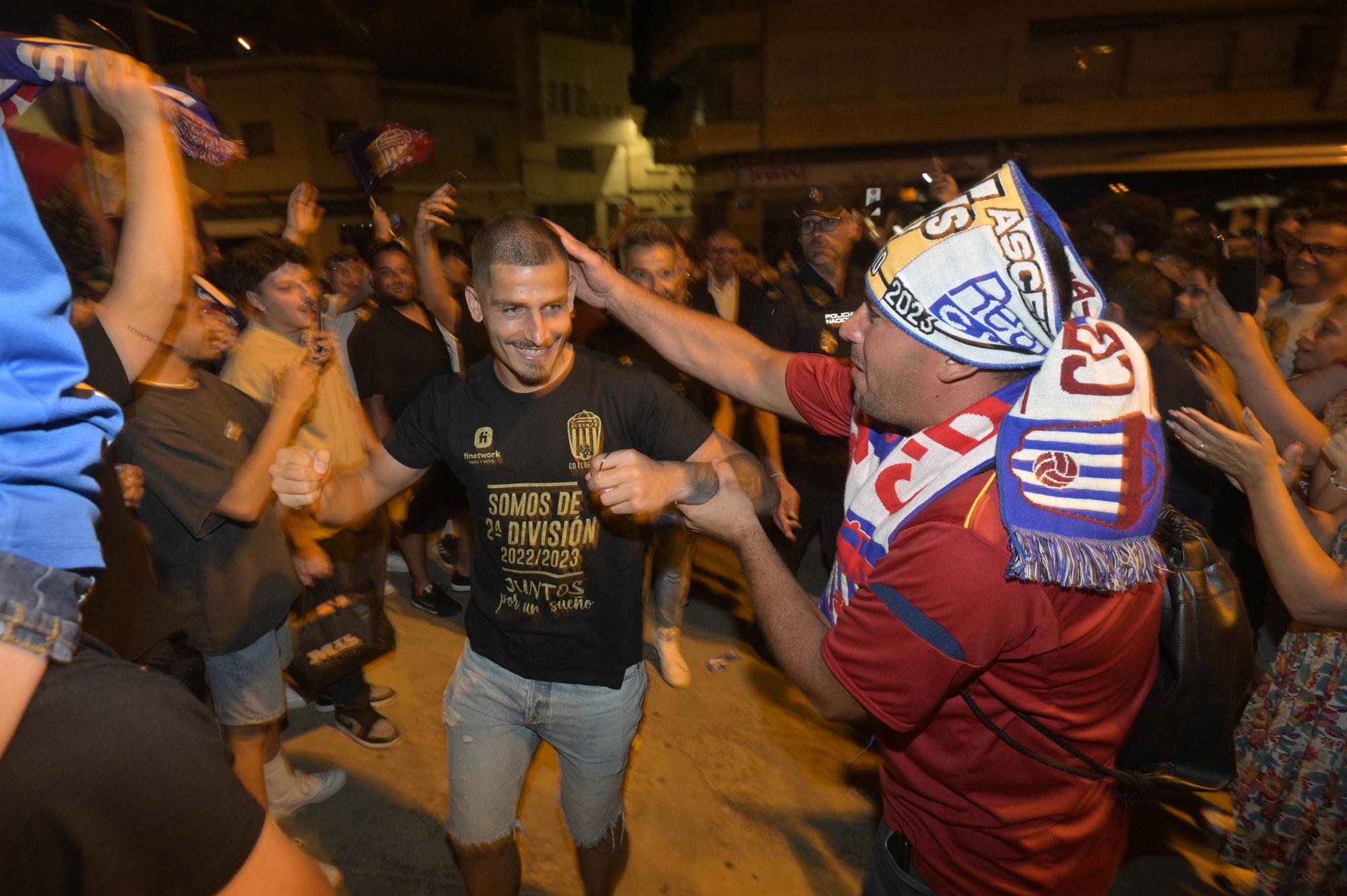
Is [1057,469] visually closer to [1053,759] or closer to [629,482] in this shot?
[1053,759]

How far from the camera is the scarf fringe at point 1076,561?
4.29 ft

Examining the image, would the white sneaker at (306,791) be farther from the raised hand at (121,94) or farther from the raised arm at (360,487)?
the raised hand at (121,94)

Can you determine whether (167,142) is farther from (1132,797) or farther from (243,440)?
(1132,797)

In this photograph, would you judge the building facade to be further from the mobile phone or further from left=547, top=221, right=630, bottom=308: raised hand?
left=547, top=221, right=630, bottom=308: raised hand

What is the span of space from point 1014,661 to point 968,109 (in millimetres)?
22150

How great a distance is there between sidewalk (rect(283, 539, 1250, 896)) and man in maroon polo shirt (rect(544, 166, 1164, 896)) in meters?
1.33

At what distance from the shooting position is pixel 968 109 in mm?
19641

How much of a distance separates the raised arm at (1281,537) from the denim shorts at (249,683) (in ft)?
11.9

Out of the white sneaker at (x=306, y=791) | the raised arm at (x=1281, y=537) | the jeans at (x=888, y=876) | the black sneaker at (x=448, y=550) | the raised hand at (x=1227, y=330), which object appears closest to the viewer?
the jeans at (x=888, y=876)

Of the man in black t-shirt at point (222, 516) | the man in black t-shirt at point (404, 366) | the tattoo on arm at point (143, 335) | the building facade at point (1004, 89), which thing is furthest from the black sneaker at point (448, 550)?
the building facade at point (1004, 89)

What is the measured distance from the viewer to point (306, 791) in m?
3.35

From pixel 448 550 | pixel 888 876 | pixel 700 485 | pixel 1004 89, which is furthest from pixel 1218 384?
pixel 1004 89

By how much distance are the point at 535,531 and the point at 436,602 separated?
3.32 meters

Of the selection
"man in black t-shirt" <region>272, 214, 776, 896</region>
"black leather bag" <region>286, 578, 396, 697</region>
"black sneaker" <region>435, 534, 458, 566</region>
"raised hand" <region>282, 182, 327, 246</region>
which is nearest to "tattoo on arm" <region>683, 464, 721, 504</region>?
"man in black t-shirt" <region>272, 214, 776, 896</region>
